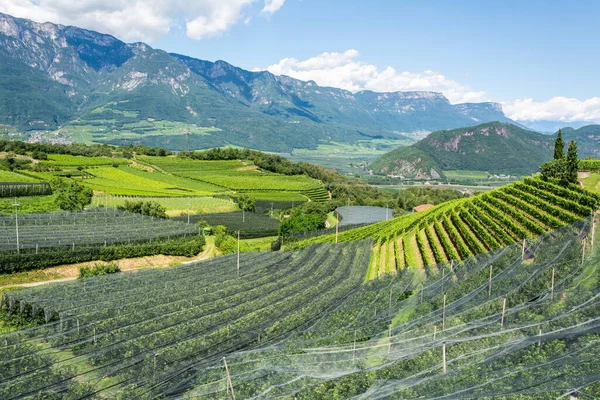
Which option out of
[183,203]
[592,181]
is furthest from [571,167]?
[183,203]

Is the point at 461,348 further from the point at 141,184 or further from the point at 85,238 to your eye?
the point at 141,184

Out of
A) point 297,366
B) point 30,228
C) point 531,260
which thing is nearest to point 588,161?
point 531,260

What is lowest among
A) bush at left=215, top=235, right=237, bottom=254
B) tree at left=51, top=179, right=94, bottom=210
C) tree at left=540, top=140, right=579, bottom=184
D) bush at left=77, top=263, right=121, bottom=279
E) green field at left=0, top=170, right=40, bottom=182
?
bush at left=215, top=235, right=237, bottom=254

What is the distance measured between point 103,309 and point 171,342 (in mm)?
5515

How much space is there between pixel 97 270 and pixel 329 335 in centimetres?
2242

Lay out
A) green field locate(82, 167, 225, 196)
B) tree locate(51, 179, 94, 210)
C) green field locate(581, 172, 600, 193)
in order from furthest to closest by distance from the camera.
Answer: green field locate(82, 167, 225, 196) < tree locate(51, 179, 94, 210) < green field locate(581, 172, 600, 193)

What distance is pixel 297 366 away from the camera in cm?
1105

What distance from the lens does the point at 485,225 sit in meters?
29.1

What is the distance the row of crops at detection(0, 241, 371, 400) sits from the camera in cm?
1230

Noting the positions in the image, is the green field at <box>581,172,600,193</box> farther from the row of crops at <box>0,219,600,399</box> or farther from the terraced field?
the terraced field

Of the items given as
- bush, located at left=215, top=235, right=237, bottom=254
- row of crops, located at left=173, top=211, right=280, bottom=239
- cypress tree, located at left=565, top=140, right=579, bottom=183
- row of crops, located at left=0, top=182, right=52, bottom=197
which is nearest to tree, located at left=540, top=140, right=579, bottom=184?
cypress tree, located at left=565, top=140, right=579, bottom=183

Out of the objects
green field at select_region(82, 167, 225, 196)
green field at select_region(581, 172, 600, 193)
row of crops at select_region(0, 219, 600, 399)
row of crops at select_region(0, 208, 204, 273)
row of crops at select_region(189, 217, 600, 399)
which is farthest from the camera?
green field at select_region(82, 167, 225, 196)

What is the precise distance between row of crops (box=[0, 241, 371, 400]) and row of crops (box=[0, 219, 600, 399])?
6cm

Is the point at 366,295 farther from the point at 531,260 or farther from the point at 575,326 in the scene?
the point at 575,326
